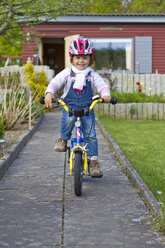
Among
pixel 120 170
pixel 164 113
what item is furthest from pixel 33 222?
pixel 164 113

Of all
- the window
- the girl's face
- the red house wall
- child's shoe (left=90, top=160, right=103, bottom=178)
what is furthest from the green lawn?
the red house wall

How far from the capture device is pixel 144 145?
8.48 m

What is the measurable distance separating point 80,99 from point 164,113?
8.56 m

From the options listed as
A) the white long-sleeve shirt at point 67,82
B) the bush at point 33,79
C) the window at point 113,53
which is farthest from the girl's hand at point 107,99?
the window at point 113,53

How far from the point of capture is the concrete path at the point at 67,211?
3578 mm

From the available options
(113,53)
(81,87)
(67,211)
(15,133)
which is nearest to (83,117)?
(81,87)

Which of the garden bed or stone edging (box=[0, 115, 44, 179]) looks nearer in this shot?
stone edging (box=[0, 115, 44, 179])

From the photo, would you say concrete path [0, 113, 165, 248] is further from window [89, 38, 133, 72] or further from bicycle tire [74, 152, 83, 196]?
window [89, 38, 133, 72]

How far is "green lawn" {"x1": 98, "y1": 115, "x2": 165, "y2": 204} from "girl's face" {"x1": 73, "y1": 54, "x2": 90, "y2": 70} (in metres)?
1.59

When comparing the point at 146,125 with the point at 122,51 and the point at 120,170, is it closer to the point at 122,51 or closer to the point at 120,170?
the point at 120,170

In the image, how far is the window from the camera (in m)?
20.1

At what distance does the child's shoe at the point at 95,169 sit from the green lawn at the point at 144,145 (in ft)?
1.89

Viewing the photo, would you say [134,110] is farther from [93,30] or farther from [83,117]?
[83,117]

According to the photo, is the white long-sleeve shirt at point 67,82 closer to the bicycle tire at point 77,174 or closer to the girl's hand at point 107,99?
the girl's hand at point 107,99
